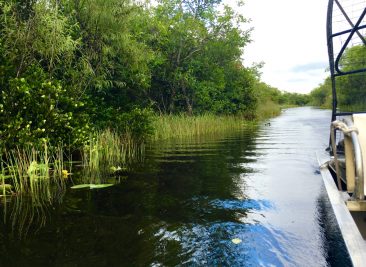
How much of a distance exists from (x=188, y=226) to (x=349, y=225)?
→ 2.26 metres

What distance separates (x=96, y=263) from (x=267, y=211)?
2704mm

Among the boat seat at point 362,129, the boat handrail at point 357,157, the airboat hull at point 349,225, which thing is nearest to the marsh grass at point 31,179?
the airboat hull at point 349,225

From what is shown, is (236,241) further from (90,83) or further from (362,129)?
(90,83)

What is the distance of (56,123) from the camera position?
24.9 feet

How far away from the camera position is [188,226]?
4.29m

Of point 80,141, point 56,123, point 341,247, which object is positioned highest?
point 56,123

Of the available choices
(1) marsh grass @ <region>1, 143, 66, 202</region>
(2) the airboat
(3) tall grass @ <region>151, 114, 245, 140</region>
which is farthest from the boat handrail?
(3) tall grass @ <region>151, 114, 245, 140</region>

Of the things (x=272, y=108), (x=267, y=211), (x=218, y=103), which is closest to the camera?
(x=267, y=211)

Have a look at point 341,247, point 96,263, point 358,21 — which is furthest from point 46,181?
point 358,21

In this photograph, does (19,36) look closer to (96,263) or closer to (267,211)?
(96,263)

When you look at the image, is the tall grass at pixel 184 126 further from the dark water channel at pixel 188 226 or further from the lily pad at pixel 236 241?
the lily pad at pixel 236 241

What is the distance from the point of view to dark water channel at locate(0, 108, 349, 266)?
340cm

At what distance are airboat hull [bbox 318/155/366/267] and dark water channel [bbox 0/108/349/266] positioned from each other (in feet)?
2.15

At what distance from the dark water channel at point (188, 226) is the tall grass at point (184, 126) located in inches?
335
